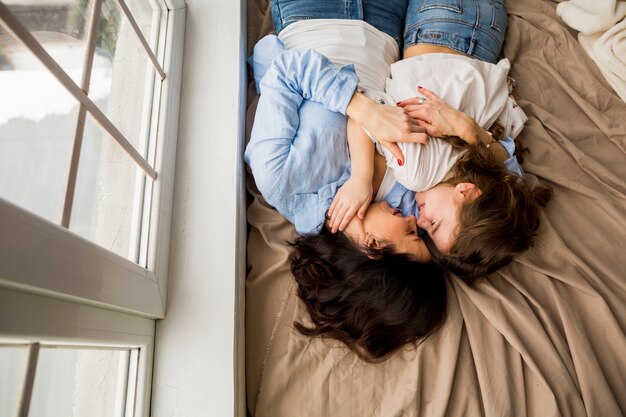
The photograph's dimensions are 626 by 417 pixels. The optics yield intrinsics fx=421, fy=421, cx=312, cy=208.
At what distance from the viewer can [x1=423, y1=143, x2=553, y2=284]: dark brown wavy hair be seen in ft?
2.93

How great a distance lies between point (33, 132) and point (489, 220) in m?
0.82

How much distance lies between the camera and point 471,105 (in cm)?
108

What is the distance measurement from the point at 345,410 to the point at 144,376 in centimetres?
40

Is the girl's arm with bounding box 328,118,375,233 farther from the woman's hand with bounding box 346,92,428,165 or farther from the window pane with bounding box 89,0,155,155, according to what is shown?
the window pane with bounding box 89,0,155,155

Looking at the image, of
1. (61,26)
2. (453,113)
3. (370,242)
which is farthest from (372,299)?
(61,26)

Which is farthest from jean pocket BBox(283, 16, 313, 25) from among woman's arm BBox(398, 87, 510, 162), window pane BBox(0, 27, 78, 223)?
window pane BBox(0, 27, 78, 223)


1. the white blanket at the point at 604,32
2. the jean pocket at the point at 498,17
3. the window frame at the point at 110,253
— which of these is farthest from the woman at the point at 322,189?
the white blanket at the point at 604,32

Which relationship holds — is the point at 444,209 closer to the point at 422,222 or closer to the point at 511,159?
the point at 422,222

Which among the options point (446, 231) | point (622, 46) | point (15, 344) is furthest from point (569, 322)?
point (15, 344)

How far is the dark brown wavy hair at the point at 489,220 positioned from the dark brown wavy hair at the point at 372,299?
8cm

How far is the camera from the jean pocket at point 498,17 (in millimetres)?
1228

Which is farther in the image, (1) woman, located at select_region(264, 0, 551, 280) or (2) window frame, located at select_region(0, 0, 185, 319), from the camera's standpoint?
(1) woman, located at select_region(264, 0, 551, 280)

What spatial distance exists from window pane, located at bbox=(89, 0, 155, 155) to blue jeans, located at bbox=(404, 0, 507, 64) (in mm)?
760

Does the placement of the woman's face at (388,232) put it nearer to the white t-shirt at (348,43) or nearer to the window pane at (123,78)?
the white t-shirt at (348,43)
